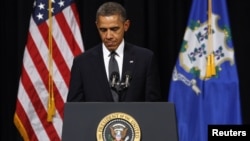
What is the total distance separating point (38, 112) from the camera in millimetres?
4738

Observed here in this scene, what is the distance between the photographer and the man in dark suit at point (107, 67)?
2832 millimetres

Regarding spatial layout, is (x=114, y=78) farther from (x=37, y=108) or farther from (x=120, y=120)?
(x=37, y=108)

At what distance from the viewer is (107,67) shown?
9.91ft

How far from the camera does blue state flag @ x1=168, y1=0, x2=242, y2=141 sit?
4.71 m

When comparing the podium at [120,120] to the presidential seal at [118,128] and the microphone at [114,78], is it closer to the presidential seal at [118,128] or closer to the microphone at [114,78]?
the presidential seal at [118,128]

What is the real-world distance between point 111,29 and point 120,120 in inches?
30.6

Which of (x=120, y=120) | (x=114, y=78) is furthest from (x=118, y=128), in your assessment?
(x=114, y=78)

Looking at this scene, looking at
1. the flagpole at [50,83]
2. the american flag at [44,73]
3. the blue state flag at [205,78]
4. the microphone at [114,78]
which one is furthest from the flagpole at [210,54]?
the microphone at [114,78]

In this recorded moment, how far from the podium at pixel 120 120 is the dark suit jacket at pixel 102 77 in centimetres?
60

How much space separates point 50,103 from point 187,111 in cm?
116

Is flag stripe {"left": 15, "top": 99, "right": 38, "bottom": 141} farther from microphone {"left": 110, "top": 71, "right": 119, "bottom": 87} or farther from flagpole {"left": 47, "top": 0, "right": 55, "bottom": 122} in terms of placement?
microphone {"left": 110, "top": 71, "right": 119, "bottom": 87}

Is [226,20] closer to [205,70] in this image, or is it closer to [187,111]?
[205,70]

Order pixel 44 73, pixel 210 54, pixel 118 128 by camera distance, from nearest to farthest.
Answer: pixel 118 128, pixel 210 54, pixel 44 73

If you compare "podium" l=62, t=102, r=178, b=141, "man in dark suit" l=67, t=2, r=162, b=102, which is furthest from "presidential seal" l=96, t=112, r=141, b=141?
"man in dark suit" l=67, t=2, r=162, b=102
